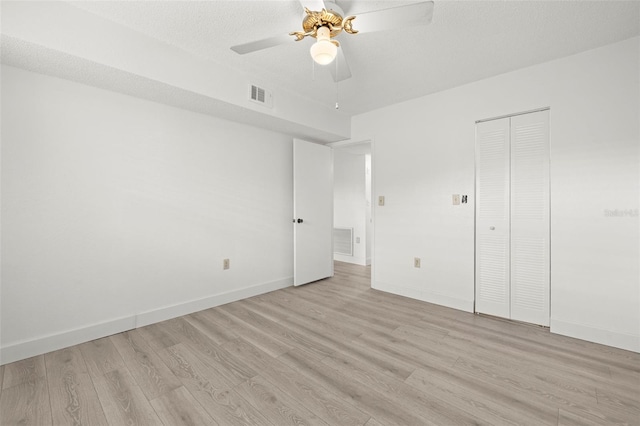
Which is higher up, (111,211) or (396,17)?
(396,17)

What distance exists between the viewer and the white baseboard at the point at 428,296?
298 cm

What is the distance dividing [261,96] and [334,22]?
1379 mm

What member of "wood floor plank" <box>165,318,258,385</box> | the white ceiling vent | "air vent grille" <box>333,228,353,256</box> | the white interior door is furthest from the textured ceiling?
"air vent grille" <box>333,228,353,256</box>

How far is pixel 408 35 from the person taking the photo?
83.4 inches

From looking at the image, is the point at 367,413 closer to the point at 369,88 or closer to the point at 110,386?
the point at 110,386

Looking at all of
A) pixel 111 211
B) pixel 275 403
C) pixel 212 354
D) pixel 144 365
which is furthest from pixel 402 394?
pixel 111 211

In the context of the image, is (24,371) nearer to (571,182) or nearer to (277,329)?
(277,329)

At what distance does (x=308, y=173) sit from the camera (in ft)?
12.8

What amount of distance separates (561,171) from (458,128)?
3.38 feet

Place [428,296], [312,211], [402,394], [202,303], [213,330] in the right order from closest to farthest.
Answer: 1. [402,394]
2. [213,330]
3. [202,303]
4. [428,296]
5. [312,211]

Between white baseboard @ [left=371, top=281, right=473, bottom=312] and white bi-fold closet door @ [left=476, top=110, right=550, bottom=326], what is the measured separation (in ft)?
0.44

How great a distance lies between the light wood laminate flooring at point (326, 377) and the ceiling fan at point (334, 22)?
6.51 ft

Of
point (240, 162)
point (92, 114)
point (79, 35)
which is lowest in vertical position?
point (240, 162)

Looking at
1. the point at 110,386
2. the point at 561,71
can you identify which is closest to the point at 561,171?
the point at 561,71
